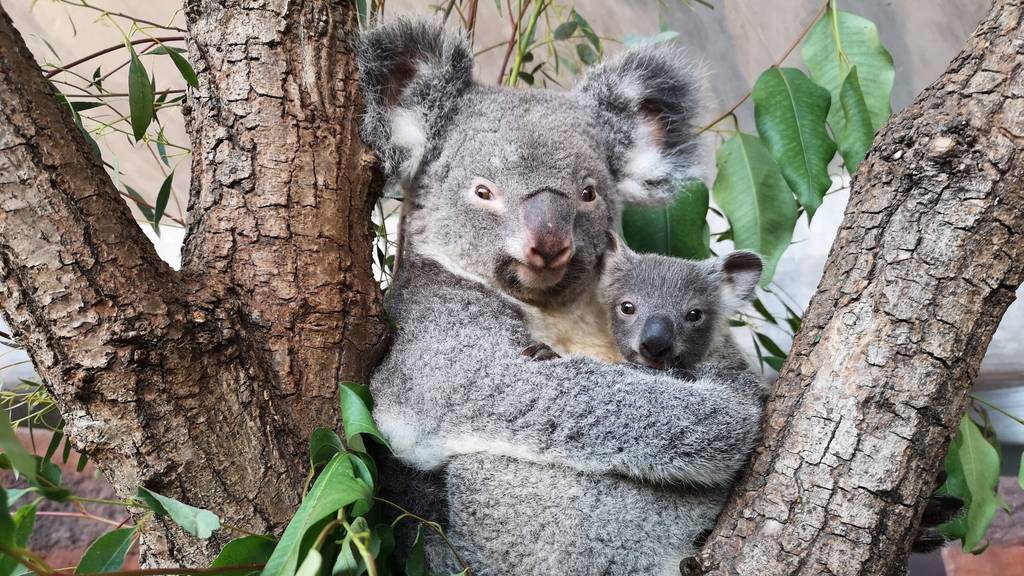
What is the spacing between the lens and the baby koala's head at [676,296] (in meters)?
2.05

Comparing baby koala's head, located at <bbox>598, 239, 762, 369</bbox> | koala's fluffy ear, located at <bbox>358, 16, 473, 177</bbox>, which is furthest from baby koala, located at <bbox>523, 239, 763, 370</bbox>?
koala's fluffy ear, located at <bbox>358, 16, 473, 177</bbox>

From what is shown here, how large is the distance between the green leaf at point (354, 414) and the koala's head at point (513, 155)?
0.51 m

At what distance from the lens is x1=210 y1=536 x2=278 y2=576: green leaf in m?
1.31

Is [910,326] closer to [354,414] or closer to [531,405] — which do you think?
[531,405]

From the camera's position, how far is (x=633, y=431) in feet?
5.56

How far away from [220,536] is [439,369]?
23.6 inches

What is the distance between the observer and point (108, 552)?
1.39 meters

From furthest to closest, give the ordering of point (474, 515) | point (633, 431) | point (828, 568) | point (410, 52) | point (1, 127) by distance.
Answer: point (410, 52), point (474, 515), point (633, 431), point (828, 568), point (1, 127)

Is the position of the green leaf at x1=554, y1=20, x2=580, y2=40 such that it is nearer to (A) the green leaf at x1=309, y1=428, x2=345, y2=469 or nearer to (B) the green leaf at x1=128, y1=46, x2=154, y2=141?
(B) the green leaf at x1=128, y1=46, x2=154, y2=141

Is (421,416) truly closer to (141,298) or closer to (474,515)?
(474,515)

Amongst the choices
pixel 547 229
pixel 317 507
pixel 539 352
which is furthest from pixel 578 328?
pixel 317 507

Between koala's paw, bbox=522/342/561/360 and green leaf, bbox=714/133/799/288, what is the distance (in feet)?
1.93

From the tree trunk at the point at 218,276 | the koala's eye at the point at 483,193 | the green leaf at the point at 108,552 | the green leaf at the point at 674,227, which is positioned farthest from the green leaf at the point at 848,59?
the green leaf at the point at 108,552

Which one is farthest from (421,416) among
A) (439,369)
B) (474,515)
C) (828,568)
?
(828,568)
